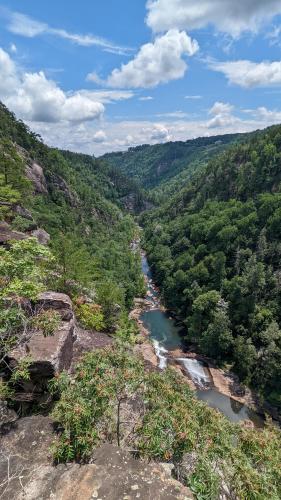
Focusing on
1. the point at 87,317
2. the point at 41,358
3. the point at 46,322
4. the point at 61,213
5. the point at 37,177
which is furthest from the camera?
the point at 37,177

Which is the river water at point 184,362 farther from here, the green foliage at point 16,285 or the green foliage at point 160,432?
the green foliage at point 16,285

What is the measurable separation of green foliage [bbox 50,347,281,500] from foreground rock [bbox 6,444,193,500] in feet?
2.53

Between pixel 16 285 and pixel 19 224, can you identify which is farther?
pixel 19 224

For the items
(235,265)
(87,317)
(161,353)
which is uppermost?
(87,317)

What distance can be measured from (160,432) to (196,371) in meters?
47.3

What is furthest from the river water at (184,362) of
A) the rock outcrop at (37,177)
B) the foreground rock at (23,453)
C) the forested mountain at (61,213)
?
the rock outcrop at (37,177)

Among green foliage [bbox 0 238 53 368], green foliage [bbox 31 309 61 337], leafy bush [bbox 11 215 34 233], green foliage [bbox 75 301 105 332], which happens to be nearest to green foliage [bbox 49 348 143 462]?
green foliage [bbox 31 309 61 337]

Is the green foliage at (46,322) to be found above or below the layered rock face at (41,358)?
above

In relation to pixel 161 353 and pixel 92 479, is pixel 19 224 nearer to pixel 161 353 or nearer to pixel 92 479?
pixel 92 479

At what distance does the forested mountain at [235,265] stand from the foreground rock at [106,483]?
4757 centimetres

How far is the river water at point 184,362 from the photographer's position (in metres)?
47.1

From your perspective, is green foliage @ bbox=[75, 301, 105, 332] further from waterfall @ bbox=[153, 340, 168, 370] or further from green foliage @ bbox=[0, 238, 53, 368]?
waterfall @ bbox=[153, 340, 168, 370]

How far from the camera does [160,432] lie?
36.4 ft

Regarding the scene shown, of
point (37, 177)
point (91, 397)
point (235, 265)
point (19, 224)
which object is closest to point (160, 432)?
point (91, 397)
